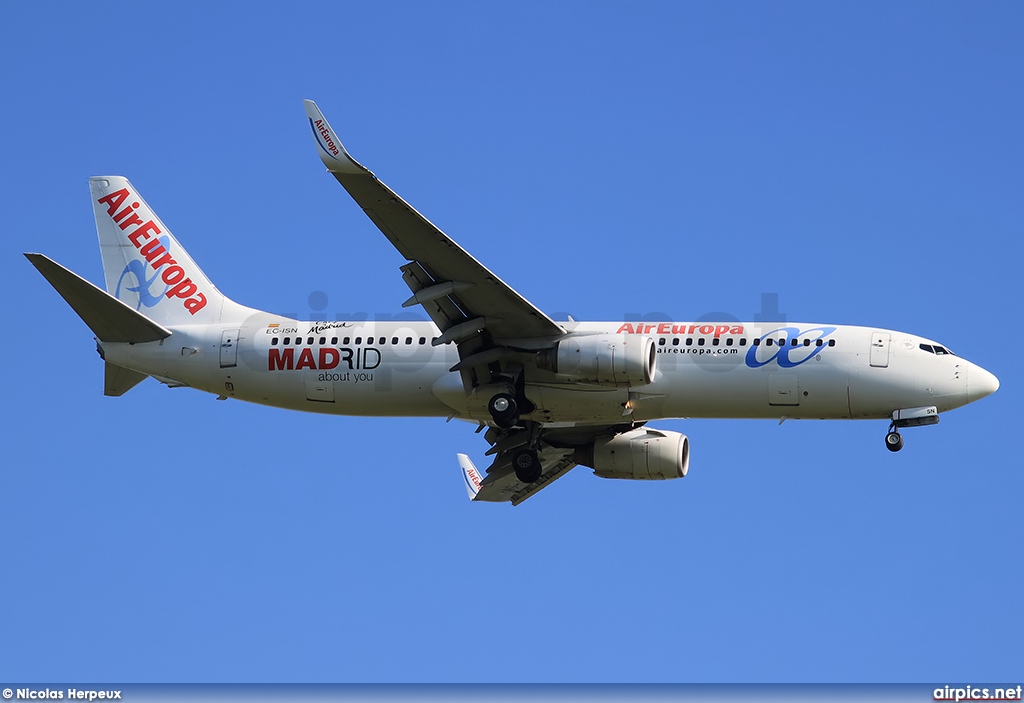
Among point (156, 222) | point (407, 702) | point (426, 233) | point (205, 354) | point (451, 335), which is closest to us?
point (407, 702)

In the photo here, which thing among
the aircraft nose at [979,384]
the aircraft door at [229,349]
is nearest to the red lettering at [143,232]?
the aircraft door at [229,349]

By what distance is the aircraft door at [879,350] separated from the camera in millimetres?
44219

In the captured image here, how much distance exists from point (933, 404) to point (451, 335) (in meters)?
13.8

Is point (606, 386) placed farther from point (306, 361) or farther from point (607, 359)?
point (306, 361)

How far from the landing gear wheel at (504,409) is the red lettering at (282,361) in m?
6.39

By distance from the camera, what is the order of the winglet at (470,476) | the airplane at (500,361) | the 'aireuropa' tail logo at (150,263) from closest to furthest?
1. the airplane at (500,361)
2. the 'aireuropa' tail logo at (150,263)
3. the winglet at (470,476)

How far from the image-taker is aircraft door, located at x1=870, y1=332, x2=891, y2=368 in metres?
44.2

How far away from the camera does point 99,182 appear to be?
51375 mm

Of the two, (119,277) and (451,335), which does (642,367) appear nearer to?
(451,335)

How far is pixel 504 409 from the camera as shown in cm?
4453

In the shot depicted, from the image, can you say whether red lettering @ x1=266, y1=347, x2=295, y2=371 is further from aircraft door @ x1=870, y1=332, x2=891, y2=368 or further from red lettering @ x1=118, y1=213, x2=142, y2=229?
aircraft door @ x1=870, y1=332, x2=891, y2=368

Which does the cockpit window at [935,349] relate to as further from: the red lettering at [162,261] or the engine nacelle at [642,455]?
the red lettering at [162,261]

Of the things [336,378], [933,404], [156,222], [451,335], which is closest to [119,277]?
[156,222]

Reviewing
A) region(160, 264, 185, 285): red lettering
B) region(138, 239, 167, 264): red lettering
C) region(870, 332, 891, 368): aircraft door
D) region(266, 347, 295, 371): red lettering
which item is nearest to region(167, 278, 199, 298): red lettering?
region(160, 264, 185, 285): red lettering
